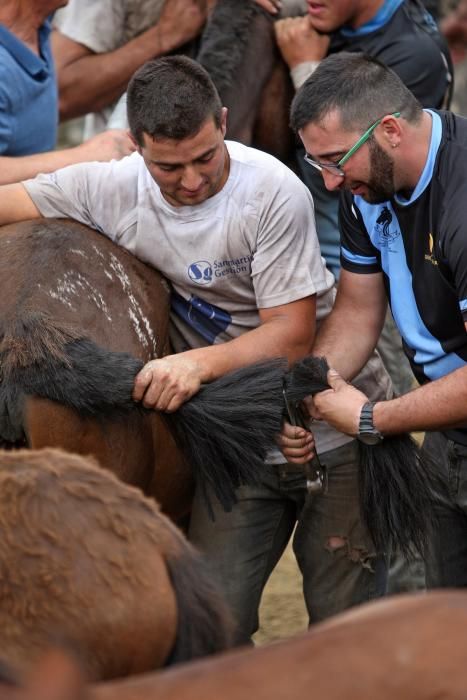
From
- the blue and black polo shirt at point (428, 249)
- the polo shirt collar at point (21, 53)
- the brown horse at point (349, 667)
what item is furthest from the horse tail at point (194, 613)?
the polo shirt collar at point (21, 53)

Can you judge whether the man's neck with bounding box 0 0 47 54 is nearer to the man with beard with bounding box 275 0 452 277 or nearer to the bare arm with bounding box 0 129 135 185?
the bare arm with bounding box 0 129 135 185

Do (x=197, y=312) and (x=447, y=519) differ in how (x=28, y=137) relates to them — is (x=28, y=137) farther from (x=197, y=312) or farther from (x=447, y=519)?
(x=447, y=519)

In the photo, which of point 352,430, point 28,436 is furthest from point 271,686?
point 352,430

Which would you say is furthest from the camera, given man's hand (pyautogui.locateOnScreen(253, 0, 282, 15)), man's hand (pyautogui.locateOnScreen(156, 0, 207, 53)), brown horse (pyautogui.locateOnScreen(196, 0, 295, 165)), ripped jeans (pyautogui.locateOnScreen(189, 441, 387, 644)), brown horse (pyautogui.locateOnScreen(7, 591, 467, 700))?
man's hand (pyautogui.locateOnScreen(156, 0, 207, 53))

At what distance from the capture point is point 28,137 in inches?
157

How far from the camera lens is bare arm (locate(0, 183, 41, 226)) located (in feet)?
11.3

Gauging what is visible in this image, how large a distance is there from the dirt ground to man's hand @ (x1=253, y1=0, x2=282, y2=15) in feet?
8.33

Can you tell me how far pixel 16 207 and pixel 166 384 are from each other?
31.8 inches

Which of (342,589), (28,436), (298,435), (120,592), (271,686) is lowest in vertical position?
(342,589)

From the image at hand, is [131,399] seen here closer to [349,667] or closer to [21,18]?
[349,667]

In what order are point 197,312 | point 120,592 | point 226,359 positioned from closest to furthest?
point 120,592, point 226,359, point 197,312

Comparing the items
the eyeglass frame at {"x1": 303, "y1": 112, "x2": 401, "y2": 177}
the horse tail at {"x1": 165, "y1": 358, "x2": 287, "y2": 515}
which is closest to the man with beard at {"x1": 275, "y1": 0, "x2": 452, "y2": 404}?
the eyeglass frame at {"x1": 303, "y1": 112, "x2": 401, "y2": 177}

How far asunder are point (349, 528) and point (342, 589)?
22 centimetres

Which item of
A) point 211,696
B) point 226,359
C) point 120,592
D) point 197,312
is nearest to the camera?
point 211,696
